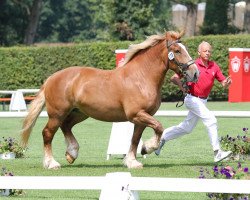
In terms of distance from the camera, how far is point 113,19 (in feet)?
131

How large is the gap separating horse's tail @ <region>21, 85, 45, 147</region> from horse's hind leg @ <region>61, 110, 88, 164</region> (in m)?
0.42

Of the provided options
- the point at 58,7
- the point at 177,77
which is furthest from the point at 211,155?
the point at 58,7

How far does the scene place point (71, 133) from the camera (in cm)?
1280

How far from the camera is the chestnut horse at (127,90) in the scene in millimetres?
11727

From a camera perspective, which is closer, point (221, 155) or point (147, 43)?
point (147, 43)

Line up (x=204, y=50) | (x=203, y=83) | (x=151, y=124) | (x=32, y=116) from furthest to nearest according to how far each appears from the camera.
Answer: (x=32, y=116) → (x=203, y=83) → (x=204, y=50) → (x=151, y=124)

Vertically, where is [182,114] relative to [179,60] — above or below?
below

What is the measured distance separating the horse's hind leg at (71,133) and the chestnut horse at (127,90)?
0.6 inches

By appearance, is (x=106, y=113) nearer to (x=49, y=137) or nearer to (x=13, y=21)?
(x=49, y=137)

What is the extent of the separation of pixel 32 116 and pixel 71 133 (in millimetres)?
614

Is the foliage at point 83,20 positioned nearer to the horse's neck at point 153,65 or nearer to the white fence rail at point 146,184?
the horse's neck at point 153,65

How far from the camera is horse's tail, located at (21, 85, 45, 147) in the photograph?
12.7 metres

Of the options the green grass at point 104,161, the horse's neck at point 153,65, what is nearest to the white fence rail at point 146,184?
the green grass at point 104,161

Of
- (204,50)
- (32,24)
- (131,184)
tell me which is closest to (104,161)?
(204,50)
